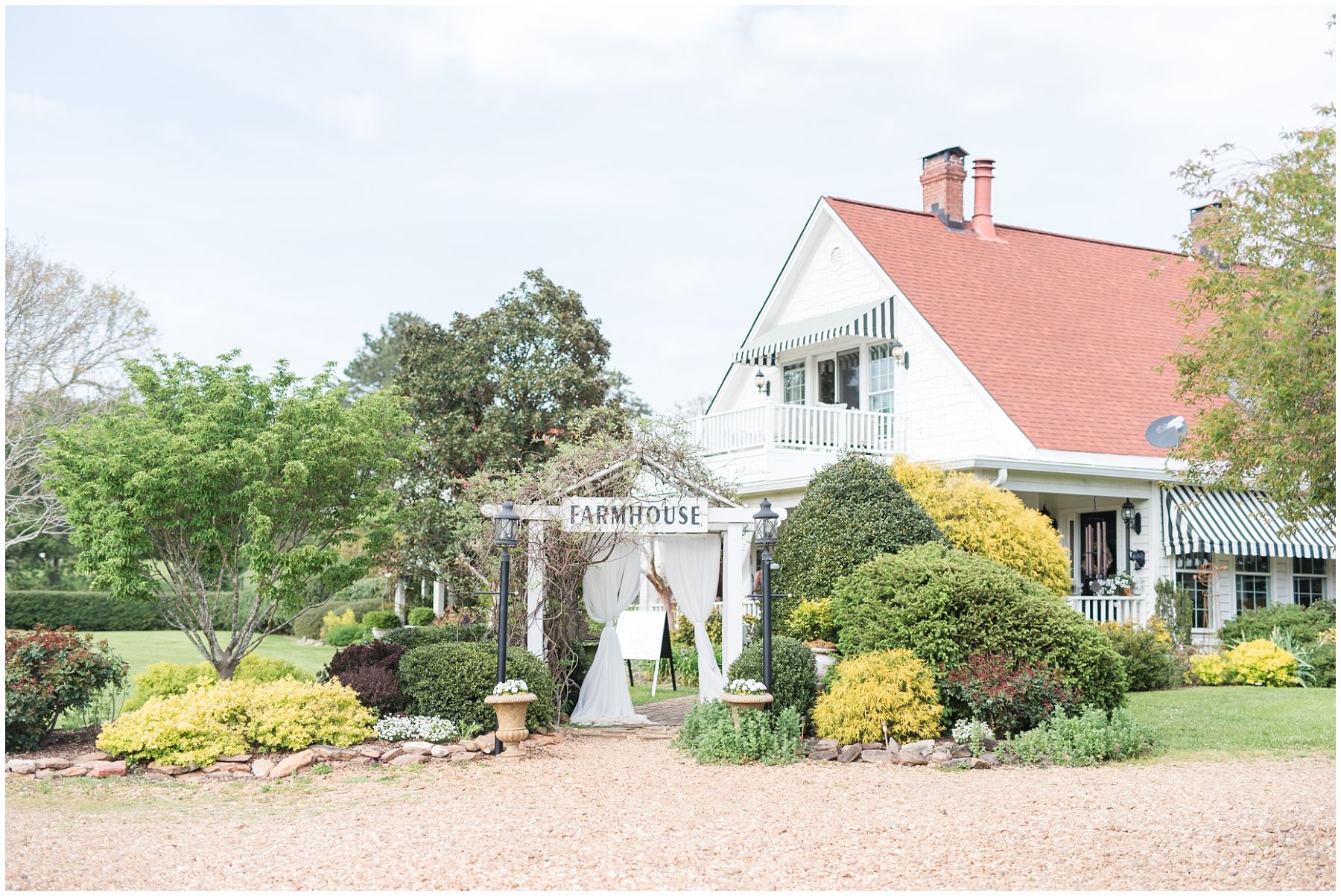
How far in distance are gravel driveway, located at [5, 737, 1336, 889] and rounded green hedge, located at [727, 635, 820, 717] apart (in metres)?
1.21

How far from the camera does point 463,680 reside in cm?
1262

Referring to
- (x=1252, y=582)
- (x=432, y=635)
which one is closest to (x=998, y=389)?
(x=1252, y=582)

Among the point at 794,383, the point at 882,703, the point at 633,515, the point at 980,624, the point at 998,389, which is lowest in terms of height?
the point at 882,703

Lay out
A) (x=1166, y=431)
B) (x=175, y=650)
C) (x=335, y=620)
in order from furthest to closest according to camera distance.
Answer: (x=335, y=620) → (x=175, y=650) → (x=1166, y=431)

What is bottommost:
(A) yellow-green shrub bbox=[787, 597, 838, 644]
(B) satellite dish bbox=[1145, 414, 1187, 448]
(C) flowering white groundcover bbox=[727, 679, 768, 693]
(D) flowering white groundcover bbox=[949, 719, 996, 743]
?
(D) flowering white groundcover bbox=[949, 719, 996, 743]

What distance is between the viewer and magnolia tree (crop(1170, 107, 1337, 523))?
259 inches

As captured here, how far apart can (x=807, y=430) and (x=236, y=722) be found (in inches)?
449

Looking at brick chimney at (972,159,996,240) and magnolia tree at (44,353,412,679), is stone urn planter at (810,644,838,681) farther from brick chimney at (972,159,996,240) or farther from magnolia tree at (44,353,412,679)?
brick chimney at (972,159,996,240)

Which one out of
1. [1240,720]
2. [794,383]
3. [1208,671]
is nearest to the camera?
[1240,720]

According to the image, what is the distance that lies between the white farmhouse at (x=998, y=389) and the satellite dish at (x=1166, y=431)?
26 centimetres

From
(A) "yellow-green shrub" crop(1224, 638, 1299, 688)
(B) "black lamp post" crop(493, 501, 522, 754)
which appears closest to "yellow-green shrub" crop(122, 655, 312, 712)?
(B) "black lamp post" crop(493, 501, 522, 754)

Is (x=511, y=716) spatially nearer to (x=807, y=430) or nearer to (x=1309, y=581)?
(x=807, y=430)

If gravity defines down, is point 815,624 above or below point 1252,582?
below

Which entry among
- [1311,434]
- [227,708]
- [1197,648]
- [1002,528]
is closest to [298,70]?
[227,708]
